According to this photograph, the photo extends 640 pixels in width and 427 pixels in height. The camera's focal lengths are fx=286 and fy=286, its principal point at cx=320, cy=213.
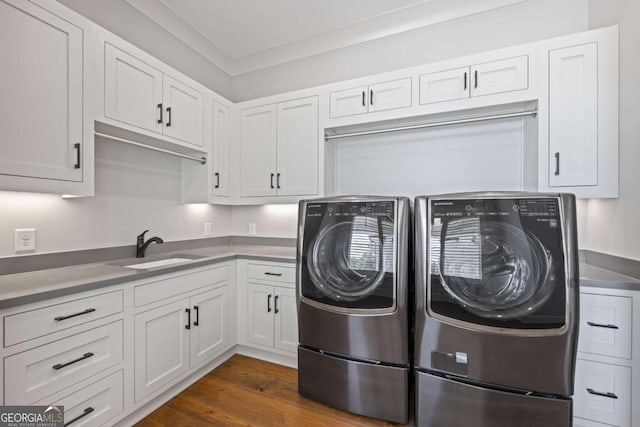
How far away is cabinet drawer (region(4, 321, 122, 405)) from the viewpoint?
1229 mm

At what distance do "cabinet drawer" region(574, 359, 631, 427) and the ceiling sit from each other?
2.64 m

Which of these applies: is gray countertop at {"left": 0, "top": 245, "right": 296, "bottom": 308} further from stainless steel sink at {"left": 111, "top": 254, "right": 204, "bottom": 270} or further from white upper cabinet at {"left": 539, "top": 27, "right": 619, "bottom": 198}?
white upper cabinet at {"left": 539, "top": 27, "right": 619, "bottom": 198}

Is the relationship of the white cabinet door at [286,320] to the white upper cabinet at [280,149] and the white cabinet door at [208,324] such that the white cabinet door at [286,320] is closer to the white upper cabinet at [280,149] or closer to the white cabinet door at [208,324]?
the white cabinet door at [208,324]

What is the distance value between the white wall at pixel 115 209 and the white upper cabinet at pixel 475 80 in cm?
233

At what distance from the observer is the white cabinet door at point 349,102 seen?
7.85ft

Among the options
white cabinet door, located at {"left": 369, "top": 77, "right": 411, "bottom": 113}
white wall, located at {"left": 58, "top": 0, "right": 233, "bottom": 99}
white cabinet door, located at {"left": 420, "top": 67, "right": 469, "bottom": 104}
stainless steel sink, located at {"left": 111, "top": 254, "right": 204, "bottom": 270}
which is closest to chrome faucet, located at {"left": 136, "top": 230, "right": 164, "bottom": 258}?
stainless steel sink, located at {"left": 111, "top": 254, "right": 204, "bottom": 270}

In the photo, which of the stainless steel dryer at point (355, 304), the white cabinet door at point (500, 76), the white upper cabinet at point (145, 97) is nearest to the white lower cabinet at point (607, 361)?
the stainless steel dryer at point (355, 304)

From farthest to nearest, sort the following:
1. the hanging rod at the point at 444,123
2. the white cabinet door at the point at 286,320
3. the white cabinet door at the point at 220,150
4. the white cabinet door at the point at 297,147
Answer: the white cabinet door at the point at 220,150
the white cabinet door at the point at 297,147
the white cabinet door at the point at 286,320
the hanging rod at the point at 444,123

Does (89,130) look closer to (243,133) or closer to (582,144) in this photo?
(243,133)

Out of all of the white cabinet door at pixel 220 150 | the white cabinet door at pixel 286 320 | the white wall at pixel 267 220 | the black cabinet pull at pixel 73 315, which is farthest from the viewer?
the white wall at pixel 267 220

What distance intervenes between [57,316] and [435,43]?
3236 mm

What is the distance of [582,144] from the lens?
1840 mm

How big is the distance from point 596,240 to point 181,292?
2938 millimetres

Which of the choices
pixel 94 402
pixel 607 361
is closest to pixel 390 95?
pixel 607 361
